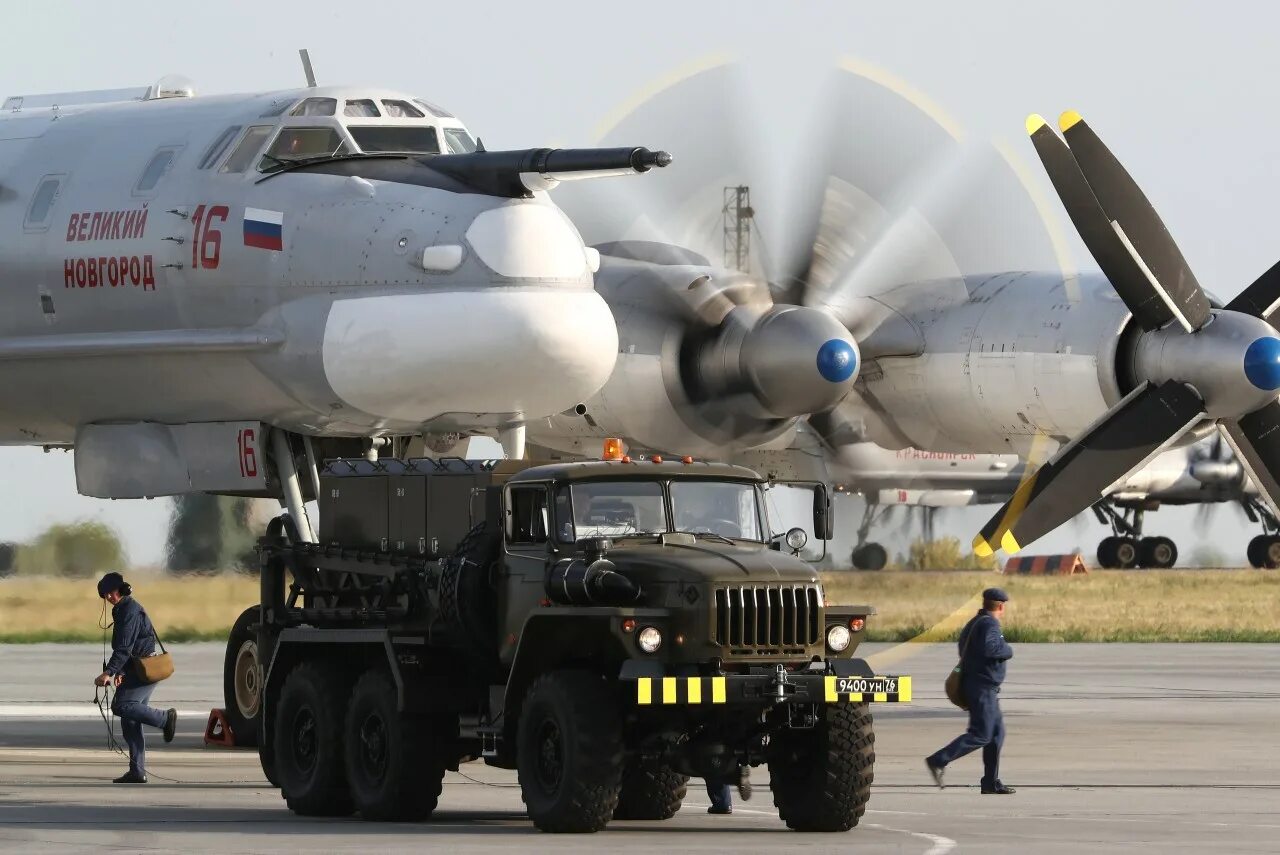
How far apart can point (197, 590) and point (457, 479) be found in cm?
1439

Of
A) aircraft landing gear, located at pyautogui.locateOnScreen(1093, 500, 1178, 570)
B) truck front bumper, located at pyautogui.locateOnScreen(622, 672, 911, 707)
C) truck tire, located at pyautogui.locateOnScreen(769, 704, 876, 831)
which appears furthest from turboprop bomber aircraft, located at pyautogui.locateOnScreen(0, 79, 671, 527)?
aircraft landing gear, located at pyautogui.locateOnScreen(1093, 500, 1178, 570)

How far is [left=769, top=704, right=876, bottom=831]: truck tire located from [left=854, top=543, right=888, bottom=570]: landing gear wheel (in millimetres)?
11409

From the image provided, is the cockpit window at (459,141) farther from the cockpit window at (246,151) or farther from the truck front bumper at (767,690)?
the truck front bumper at (767,690)

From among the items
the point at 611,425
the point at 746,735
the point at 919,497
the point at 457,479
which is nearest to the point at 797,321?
the point at 611,425

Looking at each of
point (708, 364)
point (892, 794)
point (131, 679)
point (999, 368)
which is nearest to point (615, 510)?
point (892, 794)

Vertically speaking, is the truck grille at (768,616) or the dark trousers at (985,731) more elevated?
the truck grille at (768,616)

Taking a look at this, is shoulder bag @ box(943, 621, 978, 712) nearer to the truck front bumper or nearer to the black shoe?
the truck front bumper

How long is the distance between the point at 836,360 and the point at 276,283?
5.60 metres

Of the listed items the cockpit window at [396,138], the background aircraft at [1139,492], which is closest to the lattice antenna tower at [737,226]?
the cockpit window at [396,138]

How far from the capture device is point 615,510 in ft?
46.3

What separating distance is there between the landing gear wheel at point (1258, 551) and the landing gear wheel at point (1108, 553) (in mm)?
4271

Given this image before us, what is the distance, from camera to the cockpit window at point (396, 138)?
18844 mm

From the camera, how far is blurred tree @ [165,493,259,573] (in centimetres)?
2867

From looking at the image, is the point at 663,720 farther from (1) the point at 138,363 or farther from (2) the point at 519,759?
(1) the point at 138,363
